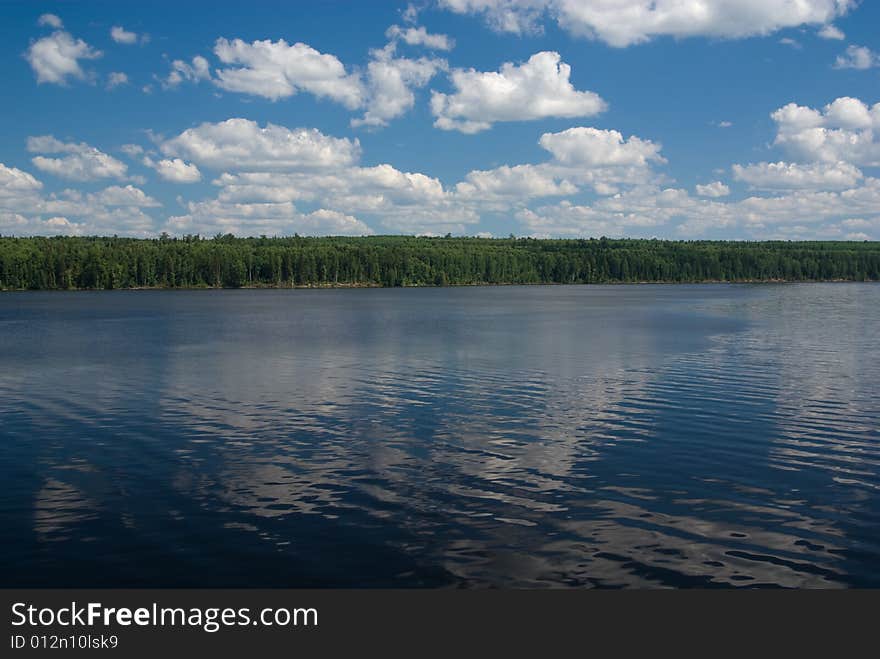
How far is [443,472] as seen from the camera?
1928 cm

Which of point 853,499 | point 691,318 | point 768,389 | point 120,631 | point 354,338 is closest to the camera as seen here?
point 120,631

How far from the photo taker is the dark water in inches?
529

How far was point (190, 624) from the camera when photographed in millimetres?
11523

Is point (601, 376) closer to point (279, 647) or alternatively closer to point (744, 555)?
point (744, 555)

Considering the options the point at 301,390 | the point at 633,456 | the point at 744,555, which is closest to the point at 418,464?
the point at 633,456

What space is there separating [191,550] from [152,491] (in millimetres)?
4179

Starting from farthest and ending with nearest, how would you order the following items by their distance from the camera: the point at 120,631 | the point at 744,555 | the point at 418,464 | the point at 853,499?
the point at 418,464 → the point at 853,499 → the point at 744,555 → the point at 120,631

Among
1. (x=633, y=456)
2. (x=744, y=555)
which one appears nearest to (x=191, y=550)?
(x=744, y=555)

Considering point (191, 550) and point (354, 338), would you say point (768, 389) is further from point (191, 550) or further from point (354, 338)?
point (354, 338)

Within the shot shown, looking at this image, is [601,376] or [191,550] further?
[601,376]

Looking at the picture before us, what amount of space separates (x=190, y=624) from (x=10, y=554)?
439 centimetres

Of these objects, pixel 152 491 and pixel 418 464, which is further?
pixel 418 464

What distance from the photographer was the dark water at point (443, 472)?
13430mm

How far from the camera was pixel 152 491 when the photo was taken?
57.8 feet
